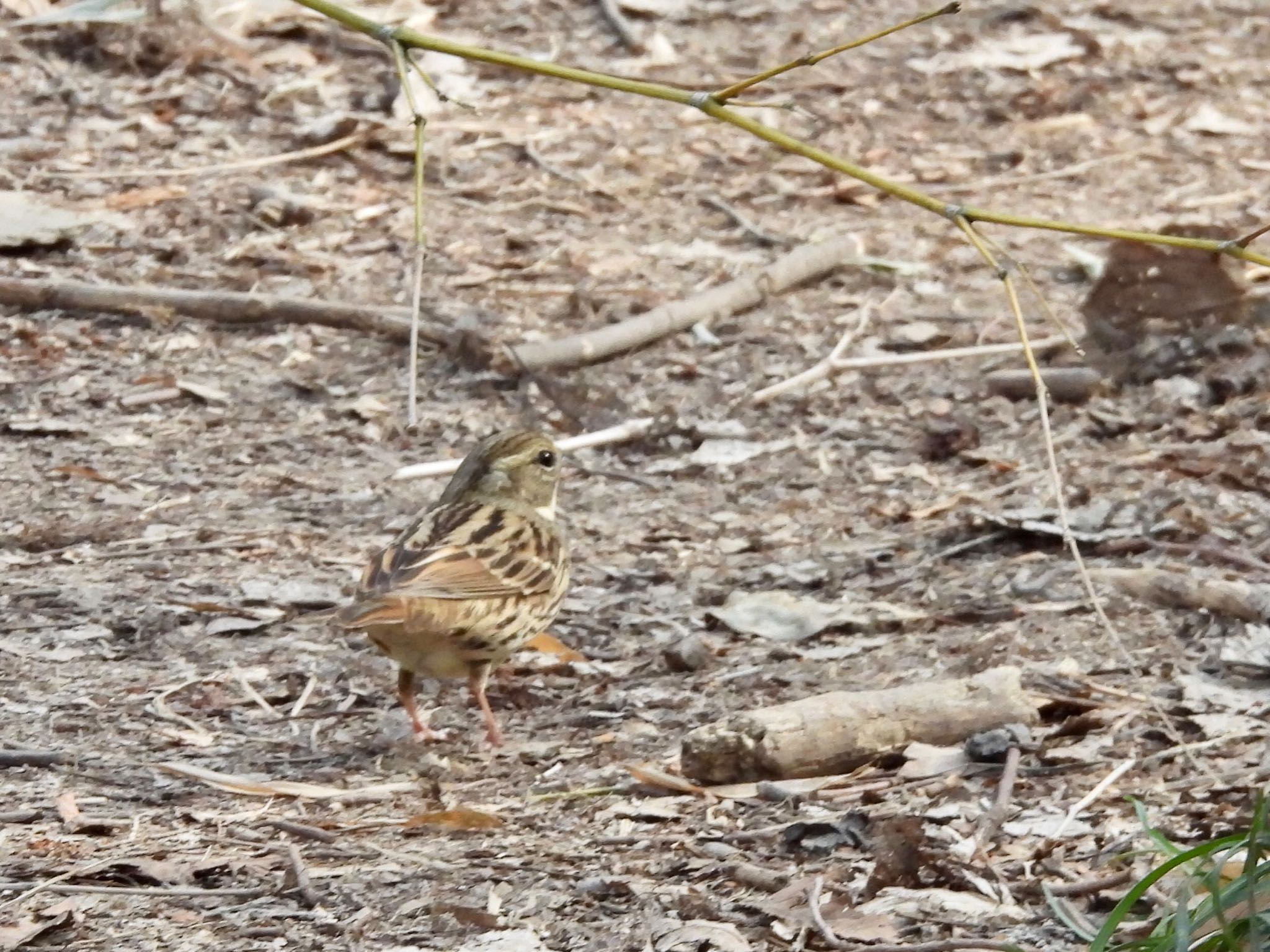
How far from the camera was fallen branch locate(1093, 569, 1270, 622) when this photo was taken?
559cm

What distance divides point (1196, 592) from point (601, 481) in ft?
9.02

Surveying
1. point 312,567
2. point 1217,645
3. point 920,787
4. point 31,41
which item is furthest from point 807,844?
point 31,41

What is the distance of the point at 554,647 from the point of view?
20.3 feet

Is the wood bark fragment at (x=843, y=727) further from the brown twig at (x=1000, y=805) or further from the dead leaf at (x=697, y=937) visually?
the dead leaf at (x=697, y=937)

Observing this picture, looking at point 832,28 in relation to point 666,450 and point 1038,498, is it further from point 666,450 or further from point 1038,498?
point 1038,498

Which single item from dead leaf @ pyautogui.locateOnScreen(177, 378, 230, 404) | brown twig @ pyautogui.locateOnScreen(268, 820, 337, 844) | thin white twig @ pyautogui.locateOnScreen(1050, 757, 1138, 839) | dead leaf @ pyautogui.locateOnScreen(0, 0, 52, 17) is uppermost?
thin white twig @ pyautogui.locateOnScreen(1050, 757, 1138, 839)

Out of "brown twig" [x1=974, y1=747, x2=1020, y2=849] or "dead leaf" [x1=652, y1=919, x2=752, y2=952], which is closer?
"dead leaf" [x1=652, y1=919, x2=752, y2=952]

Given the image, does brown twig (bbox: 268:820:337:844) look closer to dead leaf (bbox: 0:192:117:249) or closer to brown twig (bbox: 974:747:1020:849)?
brown twig (bbox: 974:747:1020:849)

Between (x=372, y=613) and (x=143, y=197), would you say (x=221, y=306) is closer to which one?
(x=143, y=197)

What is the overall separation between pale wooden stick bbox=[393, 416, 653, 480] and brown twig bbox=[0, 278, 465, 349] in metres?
0.94

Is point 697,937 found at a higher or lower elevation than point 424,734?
higher

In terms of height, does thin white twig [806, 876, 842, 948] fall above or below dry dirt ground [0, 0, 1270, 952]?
above

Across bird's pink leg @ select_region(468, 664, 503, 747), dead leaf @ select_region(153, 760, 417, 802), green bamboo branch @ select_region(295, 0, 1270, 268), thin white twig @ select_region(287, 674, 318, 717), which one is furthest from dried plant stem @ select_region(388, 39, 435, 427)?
thin white twig @ select_region(287, 674, 318, 717)

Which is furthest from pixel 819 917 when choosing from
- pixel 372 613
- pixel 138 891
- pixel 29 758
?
pixel 29 758
